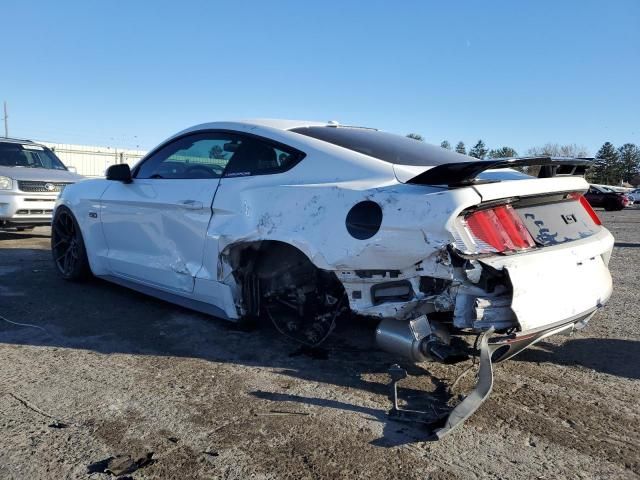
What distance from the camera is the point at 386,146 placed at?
357 cm

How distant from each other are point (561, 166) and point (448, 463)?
203cm

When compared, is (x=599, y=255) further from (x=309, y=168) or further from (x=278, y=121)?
(x=278, y=121)

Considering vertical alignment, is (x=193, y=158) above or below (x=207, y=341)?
above

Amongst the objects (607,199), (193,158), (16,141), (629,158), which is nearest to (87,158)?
(16,141)

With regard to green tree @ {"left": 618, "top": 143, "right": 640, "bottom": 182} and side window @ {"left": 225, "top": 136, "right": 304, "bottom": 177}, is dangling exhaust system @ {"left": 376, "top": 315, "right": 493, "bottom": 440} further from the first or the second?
green tree @ {"left": 618, "top": 143, "right": 640, "bottom": 182}

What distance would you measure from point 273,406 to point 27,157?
28.8 feet

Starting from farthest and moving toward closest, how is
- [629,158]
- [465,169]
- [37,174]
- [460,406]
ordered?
[629,158]
[37,174]
[465,169]
[460,406]

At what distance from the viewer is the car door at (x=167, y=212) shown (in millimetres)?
3871

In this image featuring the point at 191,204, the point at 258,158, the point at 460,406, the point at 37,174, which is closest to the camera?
the point at 460,406

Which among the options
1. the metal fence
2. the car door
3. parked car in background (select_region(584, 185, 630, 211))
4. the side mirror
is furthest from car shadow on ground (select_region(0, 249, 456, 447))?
parked car in background (select_region(584, 185, 630, 211))

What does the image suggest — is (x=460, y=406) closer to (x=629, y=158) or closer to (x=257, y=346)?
(x=257, y=346)

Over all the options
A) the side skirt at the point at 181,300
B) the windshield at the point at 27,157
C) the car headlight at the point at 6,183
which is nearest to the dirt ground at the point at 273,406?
the side skirt at the point at 181,300

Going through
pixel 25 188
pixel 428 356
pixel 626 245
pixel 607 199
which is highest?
pixel 25 188

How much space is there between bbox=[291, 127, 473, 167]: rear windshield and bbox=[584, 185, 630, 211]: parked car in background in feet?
105
